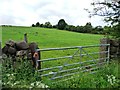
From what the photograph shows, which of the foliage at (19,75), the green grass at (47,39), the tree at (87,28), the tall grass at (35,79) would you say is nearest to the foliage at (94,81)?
the tall grass at (35,79)

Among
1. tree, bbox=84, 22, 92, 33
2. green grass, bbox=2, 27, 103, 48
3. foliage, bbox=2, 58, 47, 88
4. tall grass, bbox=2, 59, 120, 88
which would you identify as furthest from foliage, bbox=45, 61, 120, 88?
tree, bbox=84, 22, 92, 33

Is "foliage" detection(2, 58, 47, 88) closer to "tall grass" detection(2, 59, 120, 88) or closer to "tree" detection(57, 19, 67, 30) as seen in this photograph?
"tall grass" detection(2, 59, 120, 88)

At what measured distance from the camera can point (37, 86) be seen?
7.62 metres

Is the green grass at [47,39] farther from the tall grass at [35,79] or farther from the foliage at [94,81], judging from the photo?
Result: the tall grass at [35,79]

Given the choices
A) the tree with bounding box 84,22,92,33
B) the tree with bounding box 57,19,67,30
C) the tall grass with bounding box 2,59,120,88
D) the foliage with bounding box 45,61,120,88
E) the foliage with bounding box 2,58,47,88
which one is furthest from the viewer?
the tree with bounding box 57,19,67,30

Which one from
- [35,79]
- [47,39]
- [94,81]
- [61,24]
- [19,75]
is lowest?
[47,39]

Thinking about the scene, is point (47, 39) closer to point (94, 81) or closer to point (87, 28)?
point (87, 28)

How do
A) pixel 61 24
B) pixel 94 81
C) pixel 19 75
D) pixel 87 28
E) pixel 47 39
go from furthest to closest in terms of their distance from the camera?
1. pixel 61 24
2. pixel 87 28
3. pixel 47 39
4. pixel 94 81
5. pixel 19 75

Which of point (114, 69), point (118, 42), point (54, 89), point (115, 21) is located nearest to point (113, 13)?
point (115, 21)

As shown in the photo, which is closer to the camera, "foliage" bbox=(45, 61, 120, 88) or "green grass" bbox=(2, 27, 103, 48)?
"foliage" bbox=(45, 61, 120, 88)

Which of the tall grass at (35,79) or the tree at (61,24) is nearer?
the tall grass at (35,79)

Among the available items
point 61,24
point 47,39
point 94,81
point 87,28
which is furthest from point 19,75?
point 61,24

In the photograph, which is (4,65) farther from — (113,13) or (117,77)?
(113,13)

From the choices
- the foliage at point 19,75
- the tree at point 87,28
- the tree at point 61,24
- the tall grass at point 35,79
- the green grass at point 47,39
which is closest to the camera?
the foliage at point 19,75
